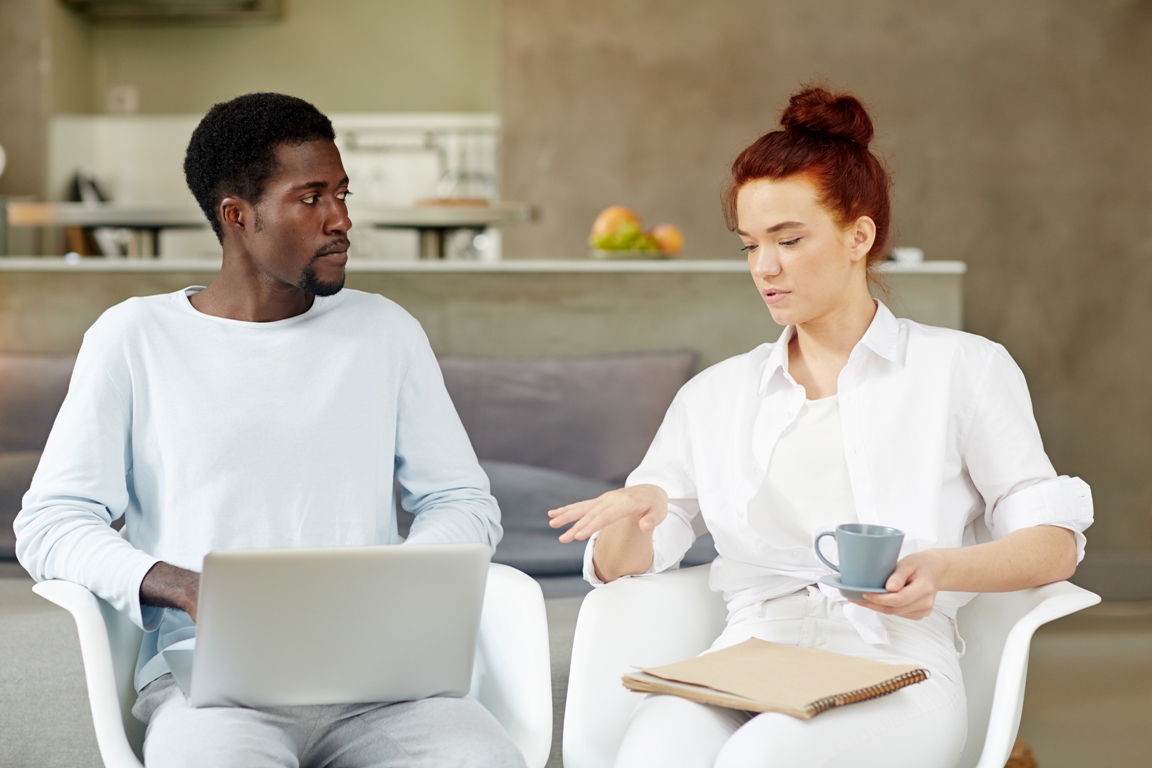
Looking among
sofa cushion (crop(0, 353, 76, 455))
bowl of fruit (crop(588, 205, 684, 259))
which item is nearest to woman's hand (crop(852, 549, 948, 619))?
bowl of fruit (crop(588, 205, 684, 259))

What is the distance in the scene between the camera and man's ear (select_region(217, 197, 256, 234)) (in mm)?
1511

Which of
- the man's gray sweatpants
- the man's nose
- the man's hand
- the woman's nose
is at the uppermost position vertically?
the man's nose

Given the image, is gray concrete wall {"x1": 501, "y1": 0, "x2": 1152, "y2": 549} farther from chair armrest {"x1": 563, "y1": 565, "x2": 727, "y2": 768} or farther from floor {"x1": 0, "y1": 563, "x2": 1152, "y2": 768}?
chair armrest {"x1": 563, "y1": 565, "x2": 727, "y2": 768}

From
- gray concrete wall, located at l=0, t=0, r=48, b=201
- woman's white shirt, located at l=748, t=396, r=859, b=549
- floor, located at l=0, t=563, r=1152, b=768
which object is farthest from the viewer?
gray concrete wall, located at l=0, t=0, r=48, b=201

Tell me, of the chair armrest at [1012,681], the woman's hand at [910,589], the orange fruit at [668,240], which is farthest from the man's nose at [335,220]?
the orange fruit at [668,240]

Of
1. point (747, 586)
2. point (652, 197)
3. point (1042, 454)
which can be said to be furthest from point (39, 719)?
point (652, 197)

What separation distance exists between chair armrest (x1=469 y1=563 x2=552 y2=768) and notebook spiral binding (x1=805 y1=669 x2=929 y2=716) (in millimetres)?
317

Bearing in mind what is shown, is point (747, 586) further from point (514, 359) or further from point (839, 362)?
point (514, 359)

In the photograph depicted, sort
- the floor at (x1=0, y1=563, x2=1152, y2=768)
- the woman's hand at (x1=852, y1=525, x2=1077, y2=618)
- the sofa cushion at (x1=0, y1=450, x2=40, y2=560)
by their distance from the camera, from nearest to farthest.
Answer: the woman's hand at (x1=852, y1=525, x2=1077, y2=618), the floor at (x1=0, y1=563, x2=1152, y2=768), the sofa cushion at (x1=0, y1=450, x2=40, y2=560)

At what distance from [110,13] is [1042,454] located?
508cm

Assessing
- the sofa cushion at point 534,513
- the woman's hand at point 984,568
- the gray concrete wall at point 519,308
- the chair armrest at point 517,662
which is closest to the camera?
the woman's hand at point 984,568

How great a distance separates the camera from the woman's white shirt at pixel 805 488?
4.71 feet

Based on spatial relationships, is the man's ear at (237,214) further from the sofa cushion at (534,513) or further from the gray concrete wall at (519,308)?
the gray concrete wall at (519,308)

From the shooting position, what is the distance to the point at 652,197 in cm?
444
